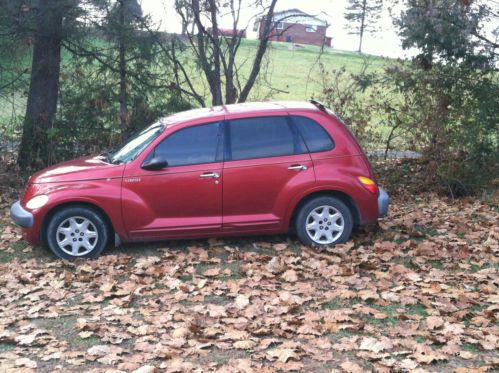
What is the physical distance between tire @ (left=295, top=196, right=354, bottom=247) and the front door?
3.32ft

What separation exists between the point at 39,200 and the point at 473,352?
5131 mm

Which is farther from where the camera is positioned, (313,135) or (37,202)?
(313,135)

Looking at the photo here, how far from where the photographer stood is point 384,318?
18.5 ft

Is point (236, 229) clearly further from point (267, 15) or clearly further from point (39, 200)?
point (267, 15)

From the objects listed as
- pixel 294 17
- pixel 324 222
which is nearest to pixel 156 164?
pixel 324 222

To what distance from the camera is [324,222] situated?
7.96 m

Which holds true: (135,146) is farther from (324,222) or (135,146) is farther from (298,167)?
(324,222)

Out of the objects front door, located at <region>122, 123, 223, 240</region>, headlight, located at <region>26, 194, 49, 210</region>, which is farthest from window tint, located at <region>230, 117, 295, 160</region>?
headlight, located at <region>26, 194, 49, 210</region>

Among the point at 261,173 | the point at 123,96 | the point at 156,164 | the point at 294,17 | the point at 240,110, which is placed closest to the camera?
the point at 156,164

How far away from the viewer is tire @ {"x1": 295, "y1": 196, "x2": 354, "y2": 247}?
791 cm

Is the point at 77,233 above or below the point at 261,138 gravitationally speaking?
below

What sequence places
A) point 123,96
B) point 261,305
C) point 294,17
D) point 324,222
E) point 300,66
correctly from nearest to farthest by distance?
point 261,305 → point 324,222 → point 123,96 → point 294,17 → point 300,66

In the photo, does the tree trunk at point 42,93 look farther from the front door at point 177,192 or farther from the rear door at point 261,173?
the rear door at point 261,173

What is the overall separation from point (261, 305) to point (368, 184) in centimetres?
263
